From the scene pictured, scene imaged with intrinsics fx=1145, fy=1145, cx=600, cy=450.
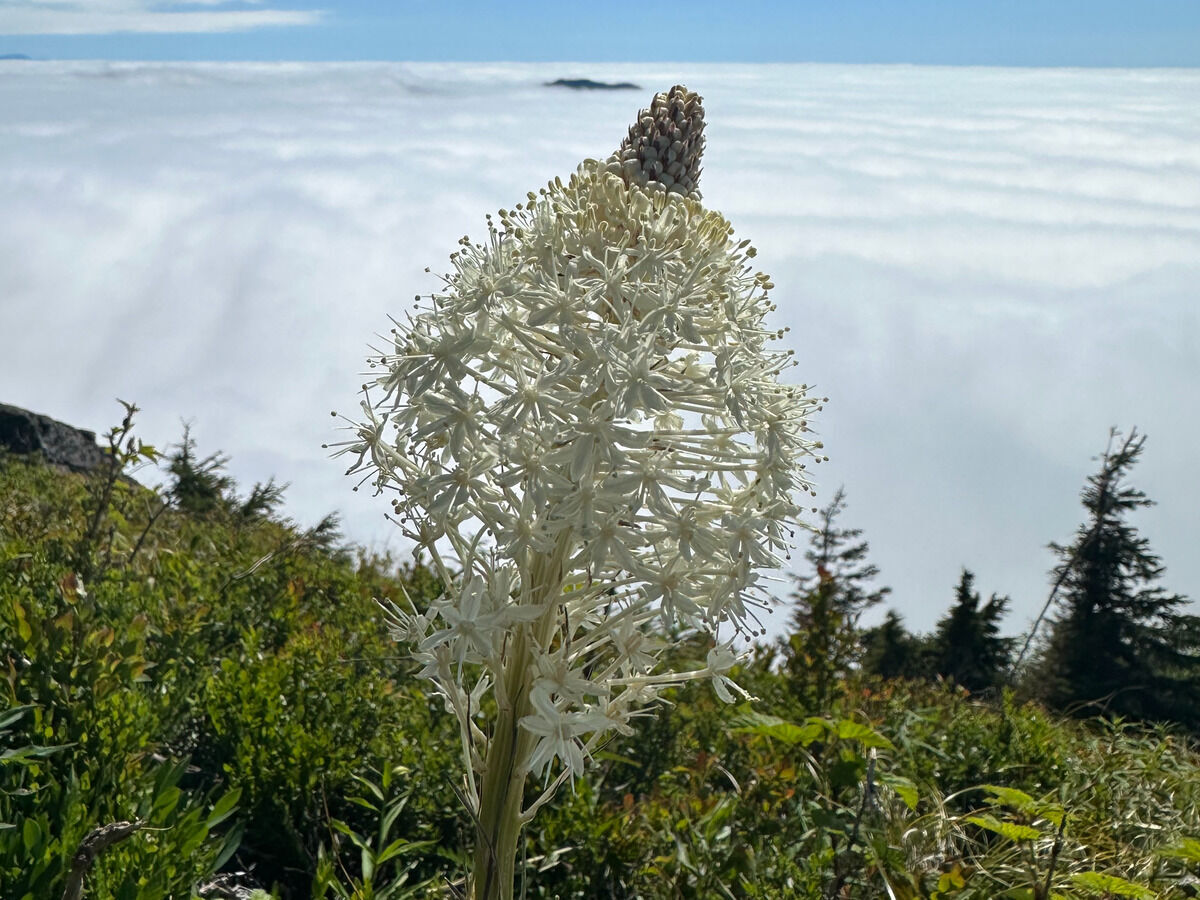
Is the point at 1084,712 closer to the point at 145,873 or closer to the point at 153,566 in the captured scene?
the point at 153,566

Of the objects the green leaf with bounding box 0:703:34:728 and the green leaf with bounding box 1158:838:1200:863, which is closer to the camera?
the green leaf with bounding box 0:703:34:728

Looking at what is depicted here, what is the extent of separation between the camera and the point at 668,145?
359 cm

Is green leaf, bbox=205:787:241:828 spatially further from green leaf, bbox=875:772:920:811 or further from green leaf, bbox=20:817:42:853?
green leaf, bbox=875:772:920:811

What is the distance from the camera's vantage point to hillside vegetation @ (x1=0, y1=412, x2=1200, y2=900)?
13.6 ft

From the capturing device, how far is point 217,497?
12227mm

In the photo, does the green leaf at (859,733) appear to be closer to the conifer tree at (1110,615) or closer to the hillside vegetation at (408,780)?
the hillside vegetation at (408,780)

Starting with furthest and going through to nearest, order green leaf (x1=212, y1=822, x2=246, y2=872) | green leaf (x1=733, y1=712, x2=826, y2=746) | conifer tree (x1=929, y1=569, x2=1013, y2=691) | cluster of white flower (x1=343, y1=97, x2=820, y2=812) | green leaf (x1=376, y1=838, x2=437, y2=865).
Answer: conifer tree (x1=929, y1=569, x2=1013, y2=691), green leaf (x1=733, y1=712, x2=826, y2=746), green leaf (x1=376, y1=838, x2=437, y2=865), green leaf (x1=212, y1=822, x2=246, y2=872), cluster of white flower (x1=343, y1=97, x2=820, y2=812)

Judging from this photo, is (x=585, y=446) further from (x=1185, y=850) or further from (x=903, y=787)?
(x=1185, y=850)

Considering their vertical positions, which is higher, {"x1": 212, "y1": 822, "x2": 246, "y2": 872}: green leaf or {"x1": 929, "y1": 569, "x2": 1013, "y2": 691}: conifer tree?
{"x1": 929, "y1": 569, "x2": 1013, "y2": 691}: conifer tree

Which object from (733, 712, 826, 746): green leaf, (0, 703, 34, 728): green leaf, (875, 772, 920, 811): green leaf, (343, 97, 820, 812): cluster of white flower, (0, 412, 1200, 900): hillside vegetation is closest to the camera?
(343, 97, 820, 812): cluster of white flower

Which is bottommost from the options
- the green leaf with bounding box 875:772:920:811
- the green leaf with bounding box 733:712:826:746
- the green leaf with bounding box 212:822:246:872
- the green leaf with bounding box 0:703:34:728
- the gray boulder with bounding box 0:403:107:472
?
the green leaf with bounding box 212:822:246:872

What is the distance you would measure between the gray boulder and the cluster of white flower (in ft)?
47.7

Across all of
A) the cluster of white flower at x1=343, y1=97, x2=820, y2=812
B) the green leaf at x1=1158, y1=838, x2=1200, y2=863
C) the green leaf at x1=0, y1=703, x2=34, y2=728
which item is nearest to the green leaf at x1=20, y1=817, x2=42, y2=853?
the green leaf at x1=0, y1=703, x2=34, y2=728

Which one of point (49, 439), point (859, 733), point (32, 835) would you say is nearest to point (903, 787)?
point (859, 733)
